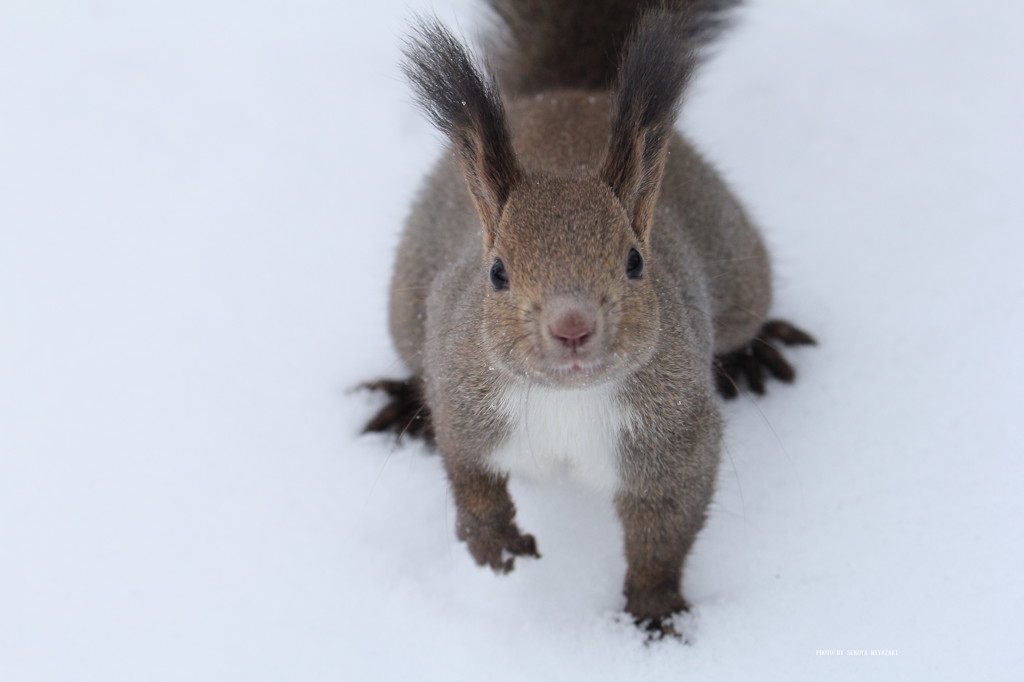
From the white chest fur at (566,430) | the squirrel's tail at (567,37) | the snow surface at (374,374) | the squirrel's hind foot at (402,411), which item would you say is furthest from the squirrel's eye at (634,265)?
the squirrel's tail at (567,37)

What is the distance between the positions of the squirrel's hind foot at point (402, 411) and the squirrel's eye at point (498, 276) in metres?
1.34

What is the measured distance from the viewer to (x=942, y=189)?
5281mm

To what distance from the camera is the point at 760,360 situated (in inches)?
186

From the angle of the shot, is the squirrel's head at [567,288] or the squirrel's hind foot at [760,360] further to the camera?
the squirrel's hind foot at [760,360]

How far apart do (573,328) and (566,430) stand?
66cm

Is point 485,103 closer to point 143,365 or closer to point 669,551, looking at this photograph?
point 669,551

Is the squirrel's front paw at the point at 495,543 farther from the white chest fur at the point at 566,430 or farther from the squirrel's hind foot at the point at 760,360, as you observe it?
the squirrel's hind foot at the point at 760,360

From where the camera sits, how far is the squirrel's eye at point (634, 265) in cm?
305

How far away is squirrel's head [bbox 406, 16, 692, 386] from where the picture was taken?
280 centimetres

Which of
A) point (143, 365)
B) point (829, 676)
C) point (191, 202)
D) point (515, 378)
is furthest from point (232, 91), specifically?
point (829, 676)

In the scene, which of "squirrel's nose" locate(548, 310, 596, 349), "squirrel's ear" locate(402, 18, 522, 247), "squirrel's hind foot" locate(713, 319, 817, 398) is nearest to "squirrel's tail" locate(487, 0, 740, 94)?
"squirrel's hind foot" locate(713, 319, 817, 398)

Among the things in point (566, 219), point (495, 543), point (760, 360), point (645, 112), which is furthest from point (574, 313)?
point (760, 360)

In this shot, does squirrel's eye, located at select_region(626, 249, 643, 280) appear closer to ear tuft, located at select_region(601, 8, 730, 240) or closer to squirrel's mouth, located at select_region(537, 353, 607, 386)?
ear tuft, located at select_region(601, 8, 730, 240)

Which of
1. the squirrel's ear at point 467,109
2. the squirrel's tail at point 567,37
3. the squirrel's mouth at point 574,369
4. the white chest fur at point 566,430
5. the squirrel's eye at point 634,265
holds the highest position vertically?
the squirrel's ear at point 467,109
